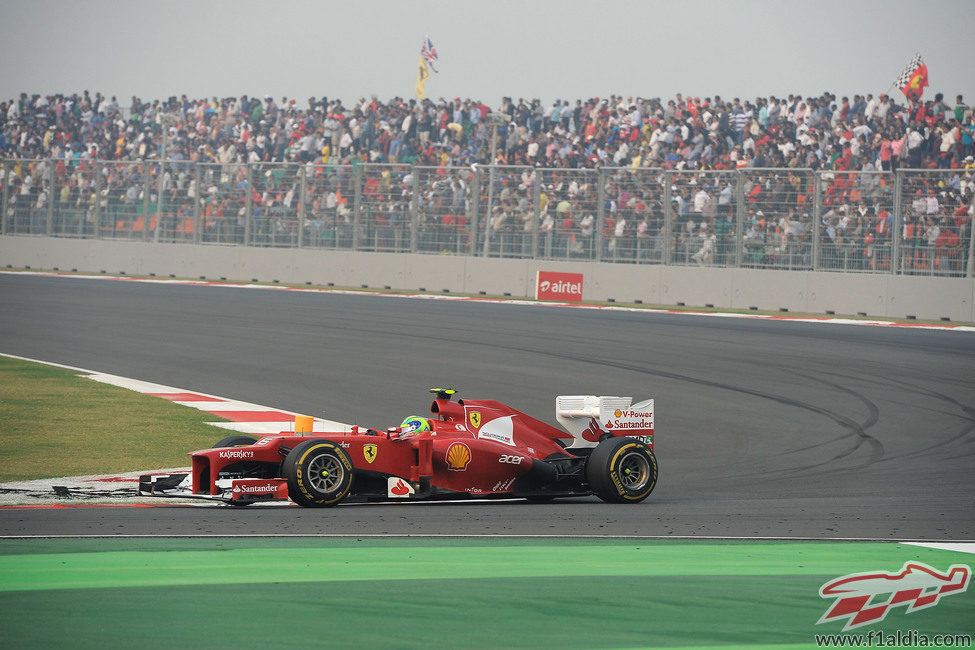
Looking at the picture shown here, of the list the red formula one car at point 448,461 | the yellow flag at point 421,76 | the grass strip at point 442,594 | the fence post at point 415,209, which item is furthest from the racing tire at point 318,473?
the yellow flag at point 421,76

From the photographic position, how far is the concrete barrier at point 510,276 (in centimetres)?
2278

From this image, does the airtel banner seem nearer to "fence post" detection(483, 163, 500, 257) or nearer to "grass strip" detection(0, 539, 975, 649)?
"fence post" detection(483, 163, 500, 257)

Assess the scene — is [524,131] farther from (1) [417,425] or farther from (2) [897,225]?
(1) [417,425]

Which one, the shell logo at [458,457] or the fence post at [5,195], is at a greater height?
the fence post at [5,195]

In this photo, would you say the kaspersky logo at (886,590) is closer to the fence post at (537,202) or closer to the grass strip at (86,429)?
the grass strip at (86,429)

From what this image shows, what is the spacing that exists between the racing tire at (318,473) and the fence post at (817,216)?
1718 cm

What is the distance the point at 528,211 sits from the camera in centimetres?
Answer: 2680

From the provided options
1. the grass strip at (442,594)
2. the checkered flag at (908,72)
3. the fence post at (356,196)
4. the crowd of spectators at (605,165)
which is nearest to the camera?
the grass strip at (442,594)

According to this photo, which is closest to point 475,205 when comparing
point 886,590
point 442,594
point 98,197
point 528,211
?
point 528,211

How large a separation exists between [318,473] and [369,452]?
356 millimetres

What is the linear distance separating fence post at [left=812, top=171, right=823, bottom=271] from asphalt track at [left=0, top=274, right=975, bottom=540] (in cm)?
272

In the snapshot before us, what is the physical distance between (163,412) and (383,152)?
2408 cm

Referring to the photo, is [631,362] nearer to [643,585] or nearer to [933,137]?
[643,585]

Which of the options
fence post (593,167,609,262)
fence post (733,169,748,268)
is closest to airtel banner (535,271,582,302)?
fence post (593,167,609,262)
